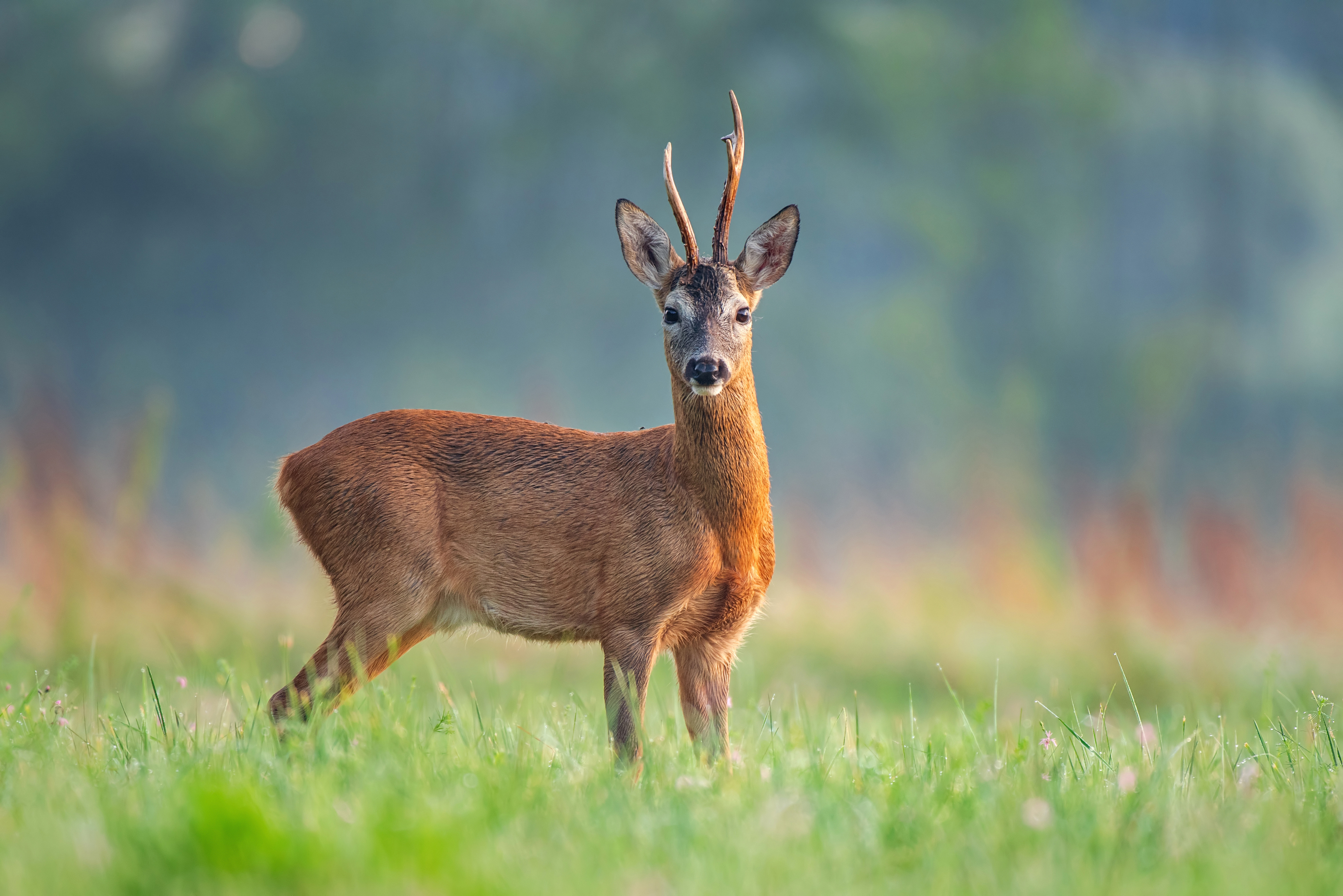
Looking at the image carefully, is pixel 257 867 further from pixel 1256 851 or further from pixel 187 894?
pixel 1256 851

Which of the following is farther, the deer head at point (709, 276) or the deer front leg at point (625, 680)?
the deer head at point (709, 276)

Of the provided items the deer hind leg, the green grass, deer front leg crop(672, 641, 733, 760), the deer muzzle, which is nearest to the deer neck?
the deer muzzle

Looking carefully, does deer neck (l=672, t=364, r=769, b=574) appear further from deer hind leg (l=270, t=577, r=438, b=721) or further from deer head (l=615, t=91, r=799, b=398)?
deer hind leg (l=270, t=577, r=438, b=721)

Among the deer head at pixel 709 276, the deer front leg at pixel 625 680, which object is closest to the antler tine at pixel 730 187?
the deer head at pixel 709 276

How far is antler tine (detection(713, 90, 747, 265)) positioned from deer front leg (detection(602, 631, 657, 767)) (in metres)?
1.51

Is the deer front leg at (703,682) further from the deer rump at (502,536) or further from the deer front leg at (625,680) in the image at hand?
the deer front leg at (625,680)

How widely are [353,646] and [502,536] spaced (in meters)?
0.69

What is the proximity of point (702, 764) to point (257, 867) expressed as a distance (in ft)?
5.27

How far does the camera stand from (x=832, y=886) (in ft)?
7.91

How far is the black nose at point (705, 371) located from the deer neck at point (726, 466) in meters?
0.21

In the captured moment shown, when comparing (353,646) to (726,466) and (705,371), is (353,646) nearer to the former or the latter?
(726,466)

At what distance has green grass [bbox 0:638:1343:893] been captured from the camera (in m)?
2.39

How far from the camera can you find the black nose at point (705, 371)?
4109 mm

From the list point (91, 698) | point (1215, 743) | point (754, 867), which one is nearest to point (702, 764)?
point (754, 867)
